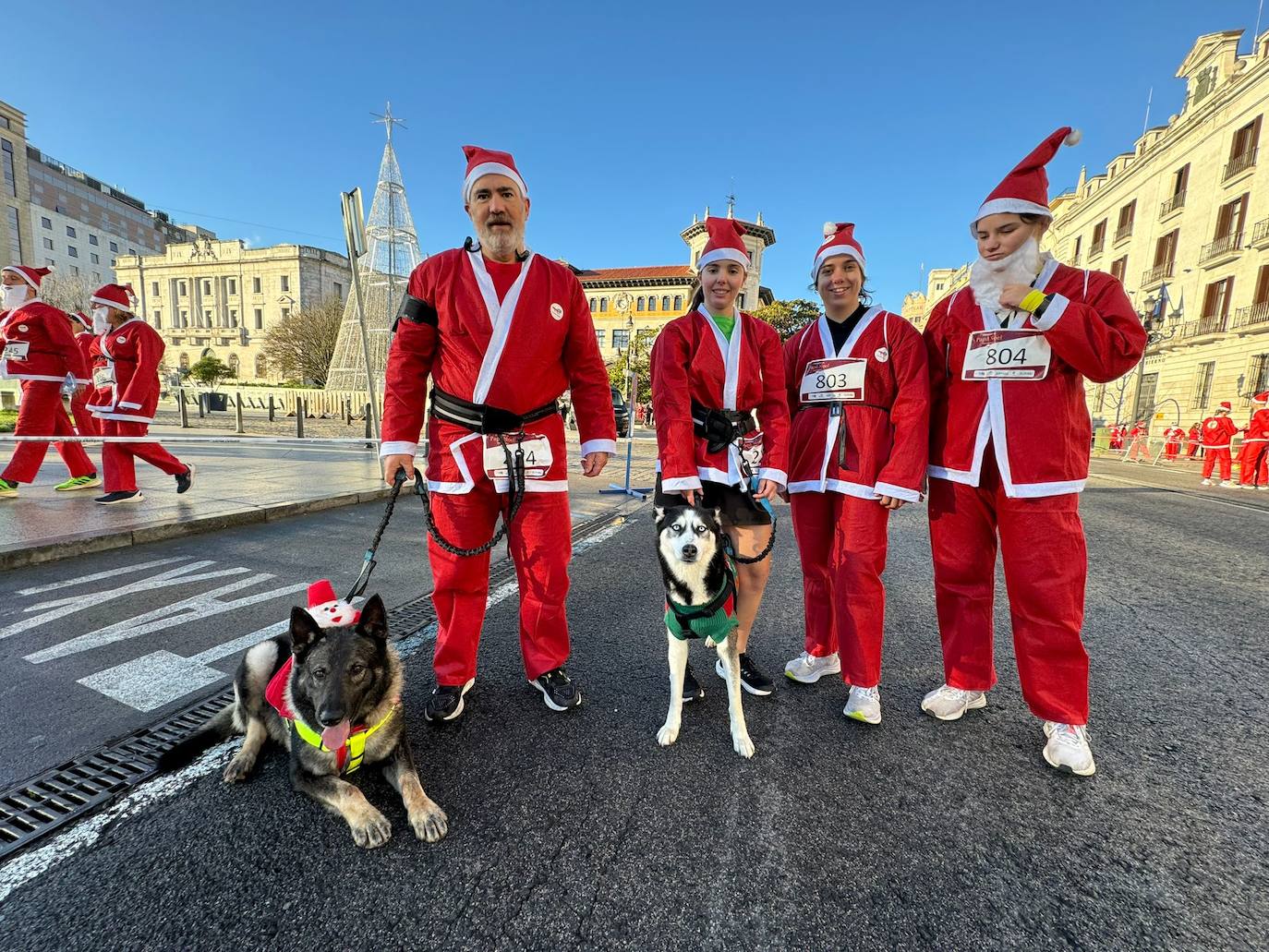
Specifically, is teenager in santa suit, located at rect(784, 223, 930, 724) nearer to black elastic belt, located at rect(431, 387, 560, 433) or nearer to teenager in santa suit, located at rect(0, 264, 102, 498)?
black elastic belt, located at rect(431, 387, 560, 433)

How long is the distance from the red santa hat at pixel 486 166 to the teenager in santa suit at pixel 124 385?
19.4 feet

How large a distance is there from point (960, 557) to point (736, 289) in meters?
1.78

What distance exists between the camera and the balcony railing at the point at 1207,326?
26.5 meters

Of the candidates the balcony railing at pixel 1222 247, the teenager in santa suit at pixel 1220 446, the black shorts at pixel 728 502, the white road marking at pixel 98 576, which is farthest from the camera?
the balcony railing at pixel 1222 247

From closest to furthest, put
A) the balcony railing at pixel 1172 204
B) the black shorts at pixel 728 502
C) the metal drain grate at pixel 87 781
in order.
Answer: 1. the metal drain grate at pixel 87 781
2. the black shorts at pixel 728 502
3. the balcony railing at pixel 1172 204

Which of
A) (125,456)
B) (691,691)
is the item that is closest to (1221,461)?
(691,691)

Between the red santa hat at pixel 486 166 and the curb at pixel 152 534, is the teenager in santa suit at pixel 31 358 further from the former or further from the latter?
the red santa hat at pixel 486 166

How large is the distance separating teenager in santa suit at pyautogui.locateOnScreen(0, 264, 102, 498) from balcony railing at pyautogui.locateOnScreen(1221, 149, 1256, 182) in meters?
→ 40.7

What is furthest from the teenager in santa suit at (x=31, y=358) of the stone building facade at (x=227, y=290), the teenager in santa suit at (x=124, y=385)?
the stone building facade at (x=227, y=290)

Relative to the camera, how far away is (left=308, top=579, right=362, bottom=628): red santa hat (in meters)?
2.09

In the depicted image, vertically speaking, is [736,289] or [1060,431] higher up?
[736,289]

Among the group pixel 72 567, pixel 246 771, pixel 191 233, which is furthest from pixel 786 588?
pixel 191 233

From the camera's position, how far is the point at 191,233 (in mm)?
96688

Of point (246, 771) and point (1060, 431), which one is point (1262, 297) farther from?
point (246, 771)
